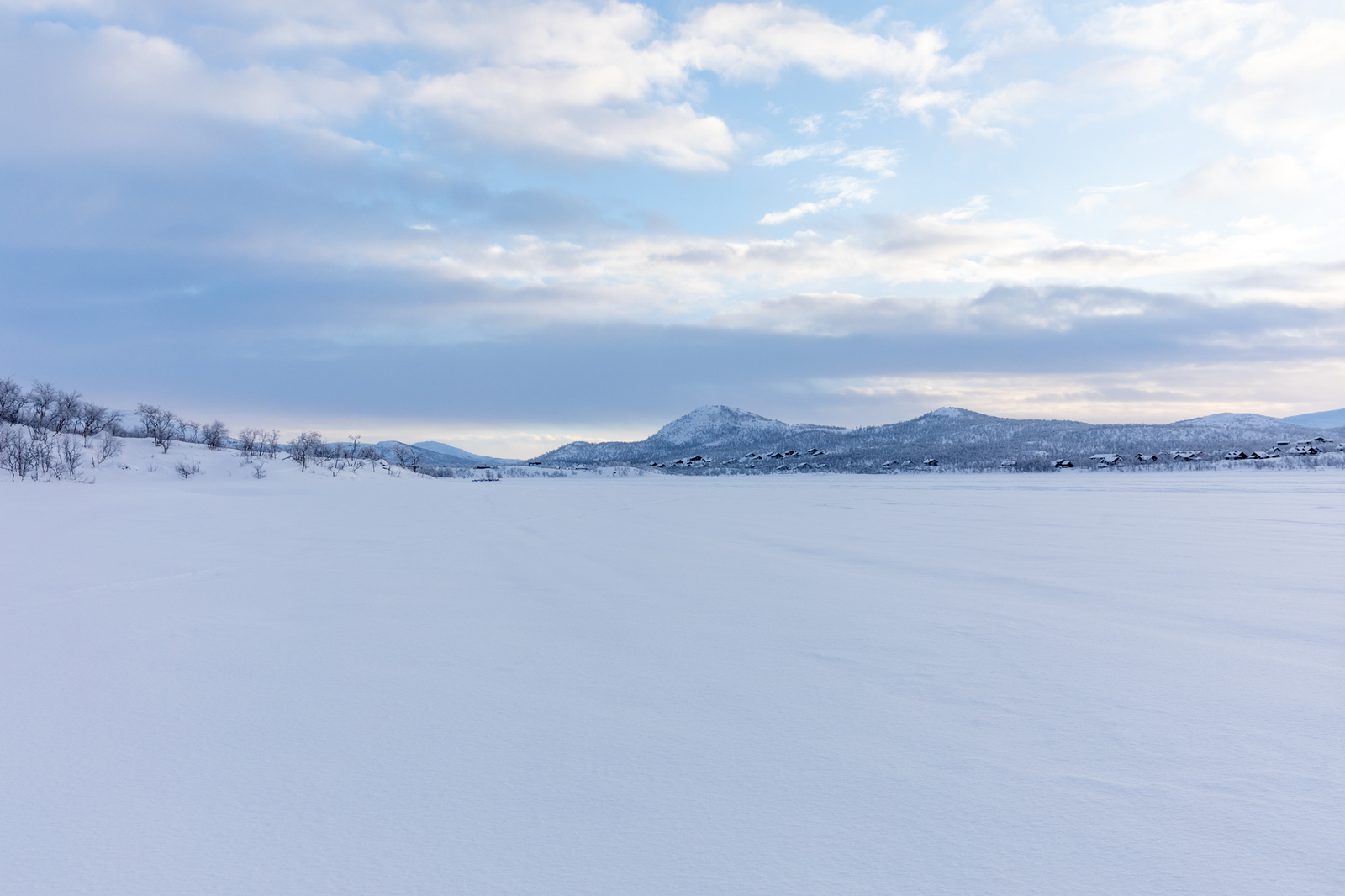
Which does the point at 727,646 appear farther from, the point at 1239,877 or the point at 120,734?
the point at 120,734

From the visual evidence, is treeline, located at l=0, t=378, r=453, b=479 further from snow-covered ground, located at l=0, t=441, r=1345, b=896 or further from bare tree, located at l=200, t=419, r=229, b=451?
snow-covered ground, located at l=0, t=441, r=1345, b=896

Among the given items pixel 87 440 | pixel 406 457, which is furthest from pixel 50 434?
pixel 406 457

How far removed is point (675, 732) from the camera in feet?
9.09

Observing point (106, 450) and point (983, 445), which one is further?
point (983, 445)

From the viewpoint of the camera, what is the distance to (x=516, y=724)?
2.87 meters

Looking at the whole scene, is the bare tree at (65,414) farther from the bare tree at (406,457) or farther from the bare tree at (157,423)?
the bare tree at (406,457)

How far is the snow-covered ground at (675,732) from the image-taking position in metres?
1.86

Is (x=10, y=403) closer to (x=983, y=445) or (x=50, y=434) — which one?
(x=50, y=434)

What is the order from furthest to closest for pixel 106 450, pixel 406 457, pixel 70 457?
pixel 406 457 → pixel 106 450 → pixel 70 457

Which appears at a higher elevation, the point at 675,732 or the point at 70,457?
the point at 70,457

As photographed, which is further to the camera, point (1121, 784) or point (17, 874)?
point (1121, 784)

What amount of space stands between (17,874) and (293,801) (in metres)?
0.66

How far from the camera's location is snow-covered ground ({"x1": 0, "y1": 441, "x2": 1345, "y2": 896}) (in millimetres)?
1861

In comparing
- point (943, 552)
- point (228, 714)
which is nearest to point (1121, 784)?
point (228, 714)
